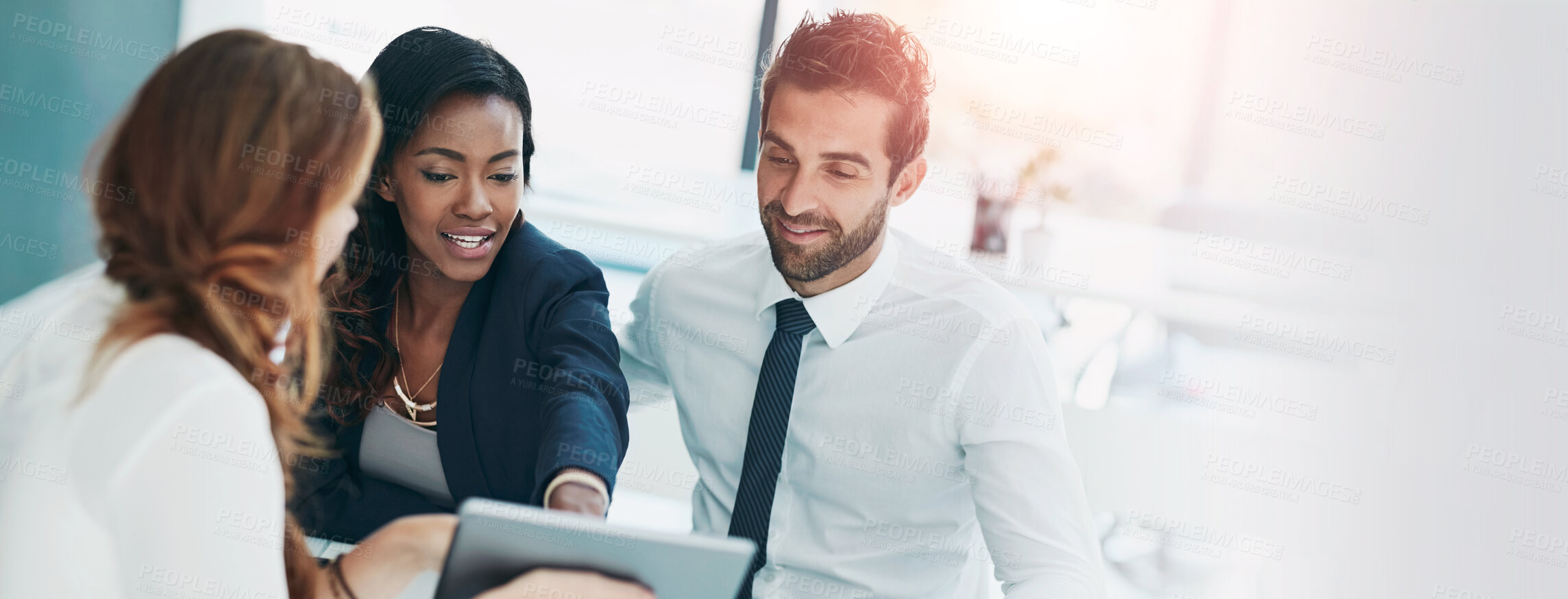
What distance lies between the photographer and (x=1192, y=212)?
3400 millimetres

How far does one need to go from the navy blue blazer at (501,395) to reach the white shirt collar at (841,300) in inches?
10.7

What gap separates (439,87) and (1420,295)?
2.06m

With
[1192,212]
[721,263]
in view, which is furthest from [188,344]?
[1192,212]

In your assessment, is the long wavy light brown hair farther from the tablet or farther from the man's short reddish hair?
the man's short reddish hair

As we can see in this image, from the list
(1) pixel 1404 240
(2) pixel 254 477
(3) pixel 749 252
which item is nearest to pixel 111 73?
(3) pixel 749 252

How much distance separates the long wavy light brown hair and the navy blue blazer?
525 millimetres

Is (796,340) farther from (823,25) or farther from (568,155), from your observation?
(568,155)

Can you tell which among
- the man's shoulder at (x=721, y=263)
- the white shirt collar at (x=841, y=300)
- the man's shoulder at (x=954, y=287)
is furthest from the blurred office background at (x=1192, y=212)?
the man's shoulder at (x=954, y=287)

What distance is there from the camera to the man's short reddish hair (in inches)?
61.5

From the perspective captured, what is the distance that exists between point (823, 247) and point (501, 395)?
526mm

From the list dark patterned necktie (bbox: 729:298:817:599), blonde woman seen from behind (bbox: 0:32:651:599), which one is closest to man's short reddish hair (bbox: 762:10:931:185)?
dark patterned necktie (bbox: 729:298:817:599)

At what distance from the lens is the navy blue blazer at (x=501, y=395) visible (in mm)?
1418

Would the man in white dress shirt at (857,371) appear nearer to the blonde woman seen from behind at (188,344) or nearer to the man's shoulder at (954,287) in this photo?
the man's shoulder at (954,287)

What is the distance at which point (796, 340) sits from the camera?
1.58 meters
